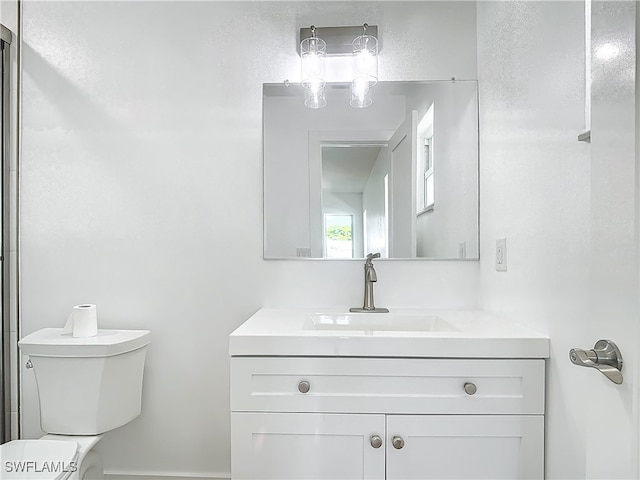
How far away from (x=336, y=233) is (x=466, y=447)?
946 mm

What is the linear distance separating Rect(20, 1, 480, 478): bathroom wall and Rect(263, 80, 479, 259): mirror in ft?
0.22

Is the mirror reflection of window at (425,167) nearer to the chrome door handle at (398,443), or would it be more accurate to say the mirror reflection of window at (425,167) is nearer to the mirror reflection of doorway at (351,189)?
the mirror reflection of doorway at (351,189)

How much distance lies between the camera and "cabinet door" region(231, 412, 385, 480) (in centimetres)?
133

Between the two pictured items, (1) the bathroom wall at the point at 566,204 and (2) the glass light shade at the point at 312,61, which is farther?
(2) the glass light shade at the point at 312,61

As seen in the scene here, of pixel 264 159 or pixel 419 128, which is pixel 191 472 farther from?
pixel 419 128

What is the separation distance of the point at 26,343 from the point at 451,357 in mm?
1480

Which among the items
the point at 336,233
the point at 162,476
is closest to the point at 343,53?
the point at 336,233

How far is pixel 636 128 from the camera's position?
702mm

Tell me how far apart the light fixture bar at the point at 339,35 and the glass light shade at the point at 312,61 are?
3 cm

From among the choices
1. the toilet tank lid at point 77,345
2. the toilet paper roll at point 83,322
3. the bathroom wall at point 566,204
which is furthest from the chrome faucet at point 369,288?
the toilet paper roll at point 83,322

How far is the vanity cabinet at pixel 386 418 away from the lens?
131 centimetres

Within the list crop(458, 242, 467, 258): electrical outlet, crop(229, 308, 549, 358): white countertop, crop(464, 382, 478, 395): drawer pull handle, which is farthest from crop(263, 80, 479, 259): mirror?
crop(464, 382, 478, 395): drawer pull handle

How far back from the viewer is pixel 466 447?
1312 mm

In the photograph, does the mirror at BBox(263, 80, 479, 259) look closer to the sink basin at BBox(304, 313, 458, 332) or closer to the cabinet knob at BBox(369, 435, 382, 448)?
the sink basin at BBox(304, 313, 458, 332)
